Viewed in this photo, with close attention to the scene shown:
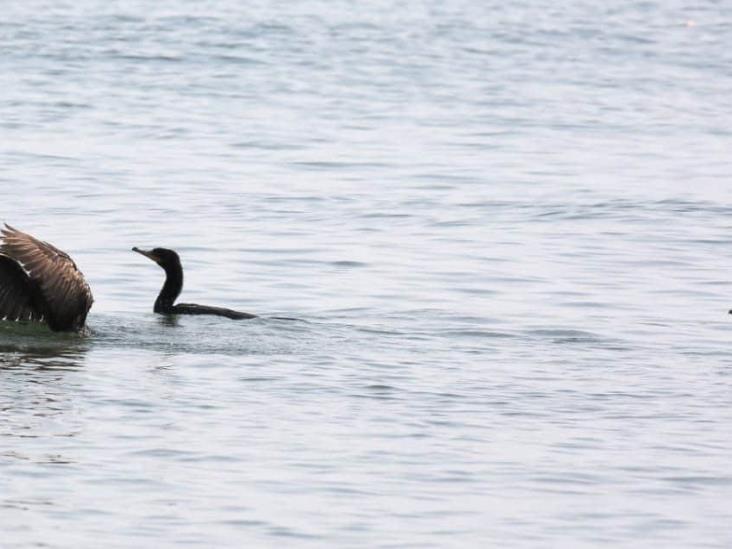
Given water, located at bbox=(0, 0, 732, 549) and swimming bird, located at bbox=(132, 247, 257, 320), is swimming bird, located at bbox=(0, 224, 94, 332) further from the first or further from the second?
swimming bird, located at bbox=(132, 247, 257, 320)

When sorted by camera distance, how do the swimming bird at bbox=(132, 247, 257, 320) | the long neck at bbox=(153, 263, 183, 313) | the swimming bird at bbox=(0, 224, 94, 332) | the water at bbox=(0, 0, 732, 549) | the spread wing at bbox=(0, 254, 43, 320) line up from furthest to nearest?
the long neck at bbox=(153, 263, 183, 313), the swimming bird at bbox=(132, 247, 257, 320), the spread wing at bbox=(0, 254, 43, 320), the swimming bird at bbox=(0, 224, 94, 332), the water at bbox=(0, 0, 732, 549)

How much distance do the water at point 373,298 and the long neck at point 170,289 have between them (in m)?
0.26

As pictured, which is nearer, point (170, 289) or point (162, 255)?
point (170, 289)

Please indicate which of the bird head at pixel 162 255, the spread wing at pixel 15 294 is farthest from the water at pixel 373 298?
the bird head at pixel 162 255

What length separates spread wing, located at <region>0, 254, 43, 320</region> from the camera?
1324cm

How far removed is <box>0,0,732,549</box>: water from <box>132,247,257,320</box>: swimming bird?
0.21m

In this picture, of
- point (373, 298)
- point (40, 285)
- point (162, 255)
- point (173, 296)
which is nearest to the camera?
point (40, 285)

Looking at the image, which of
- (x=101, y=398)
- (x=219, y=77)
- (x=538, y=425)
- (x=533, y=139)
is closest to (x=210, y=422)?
(x=101, y=398)

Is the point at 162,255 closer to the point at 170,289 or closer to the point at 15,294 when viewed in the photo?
the point at 170,289

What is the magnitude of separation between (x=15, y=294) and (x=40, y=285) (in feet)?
1.04

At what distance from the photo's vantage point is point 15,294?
527 inches

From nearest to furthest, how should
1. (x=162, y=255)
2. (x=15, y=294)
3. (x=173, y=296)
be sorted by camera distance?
(x=15, y=294) < (x=173, y=296) < (x=162, y=255)

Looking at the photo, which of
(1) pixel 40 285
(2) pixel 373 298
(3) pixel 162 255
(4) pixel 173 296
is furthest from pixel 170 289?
(1) pixel 40 285

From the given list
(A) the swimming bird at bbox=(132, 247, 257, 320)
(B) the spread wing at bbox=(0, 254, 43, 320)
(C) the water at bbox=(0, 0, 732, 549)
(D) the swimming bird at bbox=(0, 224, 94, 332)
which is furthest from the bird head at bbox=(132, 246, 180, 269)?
(B) the spread wing at bbox=(0, 254, 43, 320)
